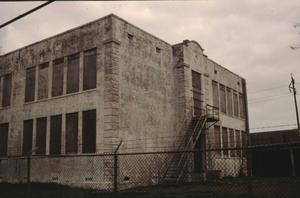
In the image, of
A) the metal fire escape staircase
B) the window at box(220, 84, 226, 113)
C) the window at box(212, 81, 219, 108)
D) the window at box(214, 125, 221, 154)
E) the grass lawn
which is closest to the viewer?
the grass lawn

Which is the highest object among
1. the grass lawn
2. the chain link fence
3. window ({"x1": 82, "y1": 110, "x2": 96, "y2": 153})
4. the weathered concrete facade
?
the weathered concrete facade

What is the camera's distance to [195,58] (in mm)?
27812

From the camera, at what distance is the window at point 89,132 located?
2011cm

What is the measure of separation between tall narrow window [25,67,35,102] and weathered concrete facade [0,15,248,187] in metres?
0.37

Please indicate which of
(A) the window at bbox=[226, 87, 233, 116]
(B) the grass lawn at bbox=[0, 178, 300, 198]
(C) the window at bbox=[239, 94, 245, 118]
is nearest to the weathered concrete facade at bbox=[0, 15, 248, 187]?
(B) the grass lawn at bbox=[0, 178, 300, 198]

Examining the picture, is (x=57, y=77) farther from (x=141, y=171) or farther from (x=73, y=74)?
(x=141, y=171)

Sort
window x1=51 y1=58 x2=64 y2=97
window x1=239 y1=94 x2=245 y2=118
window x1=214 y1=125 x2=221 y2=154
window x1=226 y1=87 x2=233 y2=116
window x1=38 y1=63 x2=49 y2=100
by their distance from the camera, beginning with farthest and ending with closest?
window x1=239 y1=94 x2=245 y2=118
window x1=226 y1=87 x2=233 y2=116
window x1=214 y1=125 x2=221 y2=154
window x1=38 y1=63 x2=49 y2=100
window x1=51 y1=58 x2=64 y2=97

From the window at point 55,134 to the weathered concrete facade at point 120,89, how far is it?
Result: 13.4 inches

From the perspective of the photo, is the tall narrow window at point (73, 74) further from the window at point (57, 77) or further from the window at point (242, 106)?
the window at point (242, 106)

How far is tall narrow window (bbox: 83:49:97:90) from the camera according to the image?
21.0 meters

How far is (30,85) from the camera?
24.6m

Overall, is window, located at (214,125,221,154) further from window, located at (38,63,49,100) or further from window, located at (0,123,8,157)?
window, located at (0,123,8,157)

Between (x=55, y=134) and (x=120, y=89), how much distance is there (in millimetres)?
5288

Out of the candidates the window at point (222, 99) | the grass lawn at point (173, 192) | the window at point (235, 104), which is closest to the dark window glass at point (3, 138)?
the grass lawn at point (173, 192)
